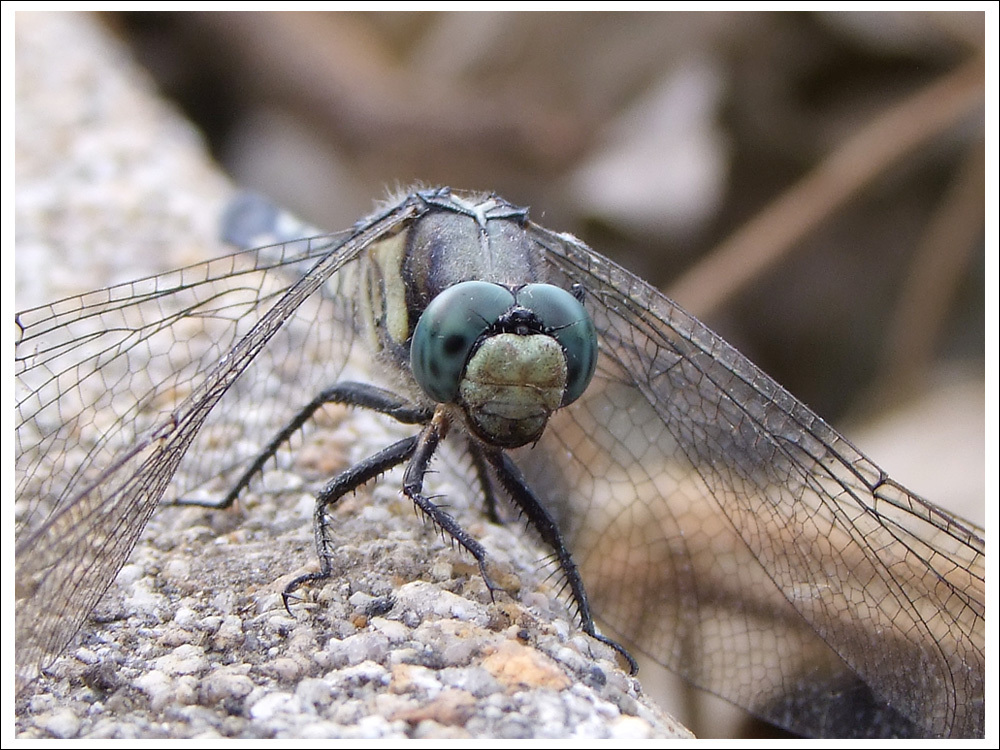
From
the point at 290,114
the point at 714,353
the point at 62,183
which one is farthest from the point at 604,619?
the point at 290,114

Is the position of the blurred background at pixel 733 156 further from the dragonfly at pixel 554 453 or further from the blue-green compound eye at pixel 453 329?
the blue-green compound eye at pixel 453 329

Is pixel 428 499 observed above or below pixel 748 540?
below

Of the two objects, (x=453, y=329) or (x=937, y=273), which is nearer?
(x=453, y=329)

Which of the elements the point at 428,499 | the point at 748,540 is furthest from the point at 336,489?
the point at 748,540

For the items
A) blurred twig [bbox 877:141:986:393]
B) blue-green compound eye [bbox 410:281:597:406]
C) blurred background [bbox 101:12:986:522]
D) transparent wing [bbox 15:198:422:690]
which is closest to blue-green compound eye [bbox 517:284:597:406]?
blue-green compound eye [bbox 410:281:597:406]

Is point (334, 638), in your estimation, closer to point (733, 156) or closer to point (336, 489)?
point (336, 489)

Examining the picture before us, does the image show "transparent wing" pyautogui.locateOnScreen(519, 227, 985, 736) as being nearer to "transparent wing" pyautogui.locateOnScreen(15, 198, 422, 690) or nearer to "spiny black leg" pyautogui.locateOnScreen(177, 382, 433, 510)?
"spiny black leg" pyautogui.locateOnScreen(177, 382, 433, 510)

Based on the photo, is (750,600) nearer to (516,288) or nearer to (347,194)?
(516,288)
